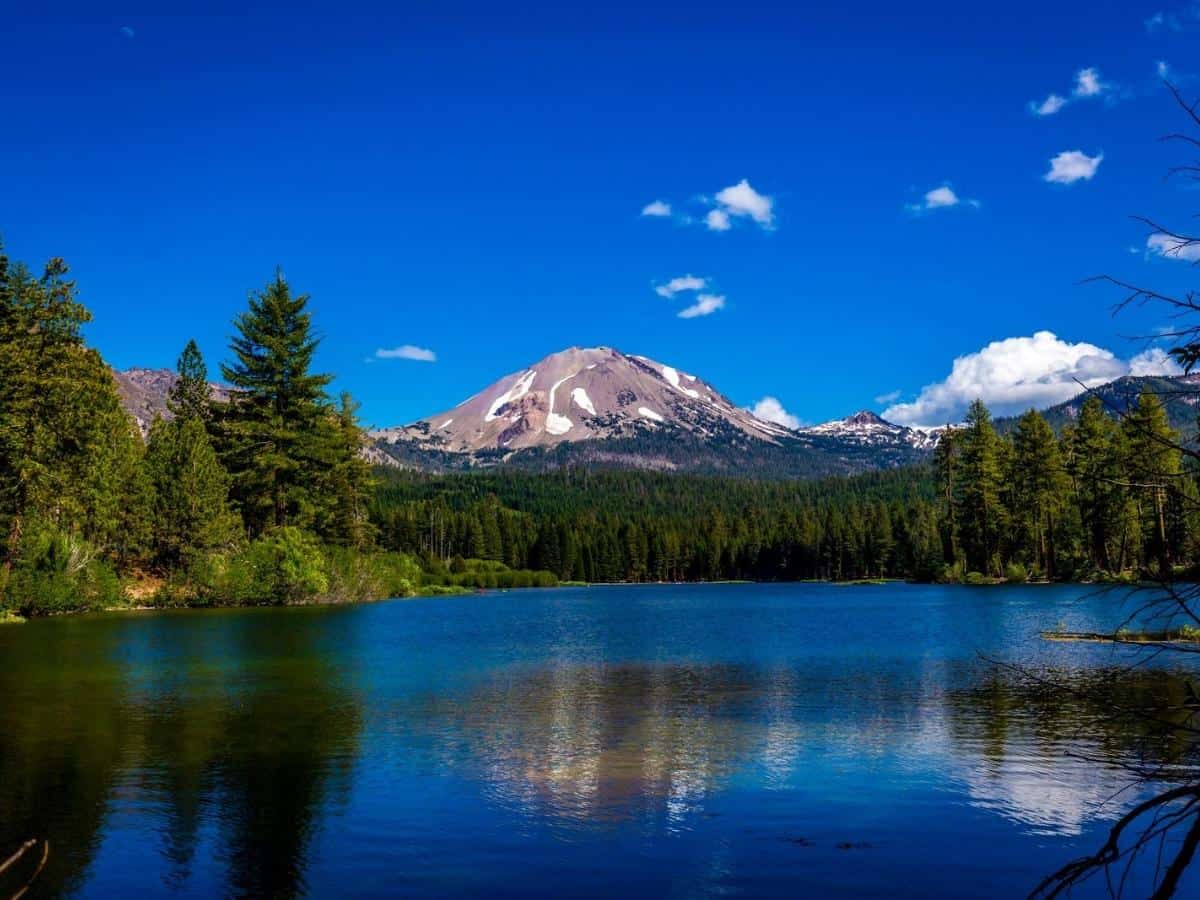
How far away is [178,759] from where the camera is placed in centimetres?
1739

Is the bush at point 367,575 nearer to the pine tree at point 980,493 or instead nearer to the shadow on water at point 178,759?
the shadow on water at point 178,759

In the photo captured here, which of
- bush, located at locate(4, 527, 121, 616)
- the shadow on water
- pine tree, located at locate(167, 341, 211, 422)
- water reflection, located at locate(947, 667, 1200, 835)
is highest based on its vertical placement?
pine tree, located at locate(167, 341, 211, 422)

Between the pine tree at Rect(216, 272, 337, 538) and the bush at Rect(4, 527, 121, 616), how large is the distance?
57.2ft

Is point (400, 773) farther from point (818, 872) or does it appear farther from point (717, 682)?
point (717, 682)

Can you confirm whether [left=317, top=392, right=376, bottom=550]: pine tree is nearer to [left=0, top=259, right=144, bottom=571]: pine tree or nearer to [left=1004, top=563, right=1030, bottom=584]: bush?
[left=0, top=259, right=144, bottom=571]: pine tree

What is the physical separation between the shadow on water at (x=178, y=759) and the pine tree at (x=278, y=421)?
44.5 meters

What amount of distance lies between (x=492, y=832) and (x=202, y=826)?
4.12 meters

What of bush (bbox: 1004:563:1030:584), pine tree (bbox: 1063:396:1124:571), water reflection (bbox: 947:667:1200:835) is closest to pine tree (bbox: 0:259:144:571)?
water reflection (bbox: 947:667:1200:835)

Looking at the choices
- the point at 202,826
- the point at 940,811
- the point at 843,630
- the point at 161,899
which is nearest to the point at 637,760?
the point at 940,811

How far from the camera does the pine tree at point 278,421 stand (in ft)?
254

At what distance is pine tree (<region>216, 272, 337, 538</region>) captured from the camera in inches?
3054

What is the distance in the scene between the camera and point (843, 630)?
4662cm

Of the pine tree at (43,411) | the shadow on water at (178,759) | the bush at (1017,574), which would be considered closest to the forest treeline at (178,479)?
the pine tree at (43,411)

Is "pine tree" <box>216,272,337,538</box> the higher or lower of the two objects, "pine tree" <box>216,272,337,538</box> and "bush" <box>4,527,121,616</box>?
the higher
